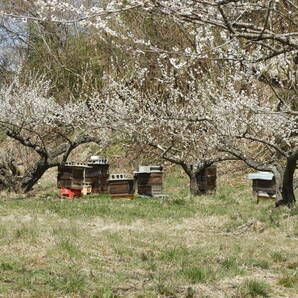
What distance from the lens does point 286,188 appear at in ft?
37.4

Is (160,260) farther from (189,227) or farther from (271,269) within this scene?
(189,227)

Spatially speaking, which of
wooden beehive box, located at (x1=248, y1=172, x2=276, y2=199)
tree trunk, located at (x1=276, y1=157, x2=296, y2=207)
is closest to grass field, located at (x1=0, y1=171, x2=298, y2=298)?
tree trunk, located at (x1=276, y1=157, x2=296, y2=207)

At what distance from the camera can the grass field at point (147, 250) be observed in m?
5.38

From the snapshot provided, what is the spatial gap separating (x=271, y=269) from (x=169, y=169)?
15.8 m

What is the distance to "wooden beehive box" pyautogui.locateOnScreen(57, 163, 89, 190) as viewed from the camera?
1622cm

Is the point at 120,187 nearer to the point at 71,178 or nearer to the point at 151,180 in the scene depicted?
the point at 151,180

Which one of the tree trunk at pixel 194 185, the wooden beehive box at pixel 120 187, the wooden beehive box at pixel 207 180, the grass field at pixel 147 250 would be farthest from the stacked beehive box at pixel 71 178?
the wooden beehive box at pixel 207 180

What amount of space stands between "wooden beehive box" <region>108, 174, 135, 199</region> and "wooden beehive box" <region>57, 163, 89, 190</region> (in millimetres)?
1413

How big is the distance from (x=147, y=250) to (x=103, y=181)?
9741mm

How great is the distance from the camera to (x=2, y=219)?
10.4 meters

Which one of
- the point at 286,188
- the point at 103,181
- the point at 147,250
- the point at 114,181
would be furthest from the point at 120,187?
the point at 147,250

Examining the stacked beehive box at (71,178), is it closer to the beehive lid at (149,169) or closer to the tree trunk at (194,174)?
the beehive lid at (149,169)

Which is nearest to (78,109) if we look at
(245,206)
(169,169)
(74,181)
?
(169,169)

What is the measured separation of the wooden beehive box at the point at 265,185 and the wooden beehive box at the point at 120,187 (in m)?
3.97
